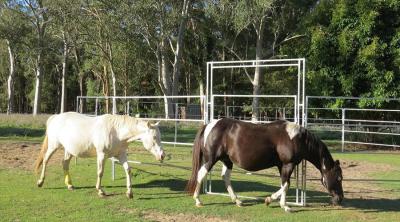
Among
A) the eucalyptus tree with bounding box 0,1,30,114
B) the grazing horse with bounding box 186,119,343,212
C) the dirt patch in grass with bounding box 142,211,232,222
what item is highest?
the eucalyptus tree with bounding box 0,1,30,114

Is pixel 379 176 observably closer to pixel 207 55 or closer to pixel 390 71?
pixel 390 71

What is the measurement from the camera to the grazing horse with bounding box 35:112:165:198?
7.94 metres

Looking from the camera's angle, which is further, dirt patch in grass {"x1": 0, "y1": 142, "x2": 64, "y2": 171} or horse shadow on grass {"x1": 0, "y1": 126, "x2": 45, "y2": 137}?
horse shadow on grass {"x1": 0, "y1": 126, "x2": 45, "y2": 137}

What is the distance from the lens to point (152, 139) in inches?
309

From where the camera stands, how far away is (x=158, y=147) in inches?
307

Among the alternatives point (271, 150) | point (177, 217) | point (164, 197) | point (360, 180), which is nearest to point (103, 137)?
point (164, 197)

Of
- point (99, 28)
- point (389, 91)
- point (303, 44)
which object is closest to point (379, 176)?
point (389, 91)

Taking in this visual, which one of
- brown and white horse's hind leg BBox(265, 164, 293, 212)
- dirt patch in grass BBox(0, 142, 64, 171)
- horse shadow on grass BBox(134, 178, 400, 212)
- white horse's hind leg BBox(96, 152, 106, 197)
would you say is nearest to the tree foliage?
Result: horse shadow on grass BBox(134, 178, 400, 212)

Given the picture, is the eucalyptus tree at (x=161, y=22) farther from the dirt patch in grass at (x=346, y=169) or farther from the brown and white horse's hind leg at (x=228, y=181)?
the brown and white horse's hind leg at (x=228, y=181)

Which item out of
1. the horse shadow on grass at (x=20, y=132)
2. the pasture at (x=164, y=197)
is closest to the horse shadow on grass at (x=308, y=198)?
the pasture at (x=164, y=197)

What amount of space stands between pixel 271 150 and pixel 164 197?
2.12 metres

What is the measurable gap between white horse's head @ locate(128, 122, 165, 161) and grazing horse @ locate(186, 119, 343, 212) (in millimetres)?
731

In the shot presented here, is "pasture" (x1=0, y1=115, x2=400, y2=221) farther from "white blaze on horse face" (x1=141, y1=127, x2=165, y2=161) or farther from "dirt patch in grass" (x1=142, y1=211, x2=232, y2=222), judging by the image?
"white blaze on horse face" (x1=141, y1=127, x2=165, y2=161)

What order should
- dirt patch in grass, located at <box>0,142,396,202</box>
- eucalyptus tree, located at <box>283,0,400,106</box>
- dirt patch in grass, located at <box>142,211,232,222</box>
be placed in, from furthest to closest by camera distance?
eucalyptus tree, located at <box>283,0,400,106</box> → dirt patch in grass, located at <box>0,142,396,202</box> → dirt patch in grass, located at <box>142,211,232,222</box>
